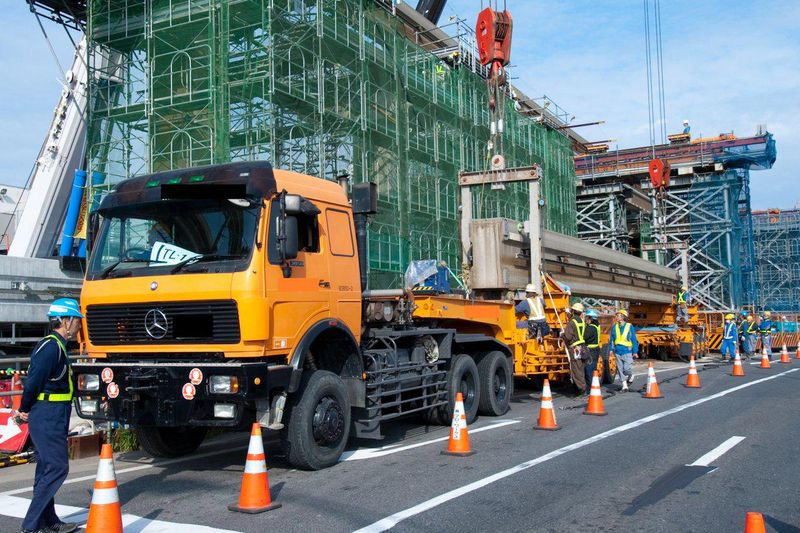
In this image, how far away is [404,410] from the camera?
32.9 feet

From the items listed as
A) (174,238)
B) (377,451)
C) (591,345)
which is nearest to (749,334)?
(591,345)

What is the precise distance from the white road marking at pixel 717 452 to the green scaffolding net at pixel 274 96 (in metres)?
8.32

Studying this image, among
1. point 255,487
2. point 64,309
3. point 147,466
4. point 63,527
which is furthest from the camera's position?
point 147,466

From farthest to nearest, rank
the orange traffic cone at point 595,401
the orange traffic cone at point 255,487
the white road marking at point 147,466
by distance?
the orange traffic cone at point 595,401 < the white road marking at point 147,466 < the orange traffic cone at point 255,487

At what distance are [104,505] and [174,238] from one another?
3.21 m

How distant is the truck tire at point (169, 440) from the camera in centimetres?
852

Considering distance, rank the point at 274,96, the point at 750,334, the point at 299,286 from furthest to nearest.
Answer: the point at 750,334 → the point at 274,96 → the point at 299,286

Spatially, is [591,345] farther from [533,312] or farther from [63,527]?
[63,527]

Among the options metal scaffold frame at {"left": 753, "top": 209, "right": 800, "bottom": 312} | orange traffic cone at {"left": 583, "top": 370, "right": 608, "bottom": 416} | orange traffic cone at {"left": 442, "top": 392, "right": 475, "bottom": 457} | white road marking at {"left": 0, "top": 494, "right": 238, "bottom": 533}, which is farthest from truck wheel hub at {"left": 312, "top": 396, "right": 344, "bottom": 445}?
metal scaffold frame at {"left": 753, "top": 209, "right": 800, "bottom": 312}

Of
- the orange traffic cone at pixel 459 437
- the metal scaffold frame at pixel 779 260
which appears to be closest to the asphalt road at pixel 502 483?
the orange traffic cone at pixel 459 437

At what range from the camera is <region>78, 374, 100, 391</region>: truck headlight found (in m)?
7.46

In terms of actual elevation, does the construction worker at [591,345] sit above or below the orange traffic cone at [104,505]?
above

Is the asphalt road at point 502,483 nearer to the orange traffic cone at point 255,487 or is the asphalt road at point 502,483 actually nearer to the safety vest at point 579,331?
the orange traffic cone at point 255,487

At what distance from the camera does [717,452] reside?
8578 millimetres
